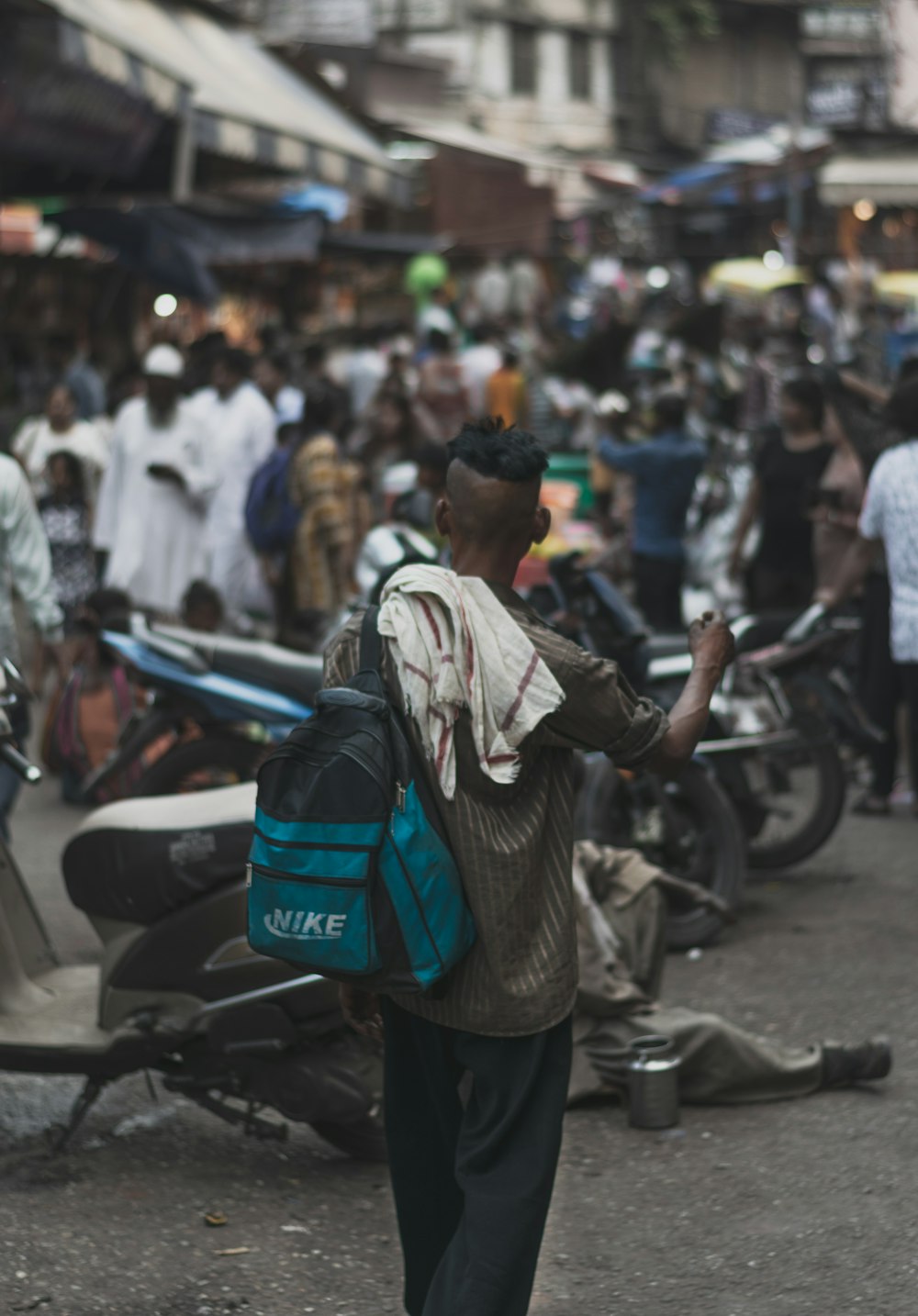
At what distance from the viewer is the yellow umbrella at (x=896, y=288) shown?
33.5 metres

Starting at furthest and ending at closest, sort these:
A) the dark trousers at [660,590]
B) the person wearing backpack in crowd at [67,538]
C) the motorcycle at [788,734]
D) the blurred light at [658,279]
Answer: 1. the blurred light at [658,279]
2. the person wearing backpack in crowd at [67,538]
3. the dark trousers at [660,590]
4. the motorcycle at [788,734]

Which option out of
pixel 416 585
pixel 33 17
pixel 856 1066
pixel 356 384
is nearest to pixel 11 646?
pixel 856 1066

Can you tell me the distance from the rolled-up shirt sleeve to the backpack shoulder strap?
287 mm

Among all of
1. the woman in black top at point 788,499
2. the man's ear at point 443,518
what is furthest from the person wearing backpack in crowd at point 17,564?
the woman in black top at point 788,499

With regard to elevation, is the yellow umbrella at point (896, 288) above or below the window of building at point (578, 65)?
below

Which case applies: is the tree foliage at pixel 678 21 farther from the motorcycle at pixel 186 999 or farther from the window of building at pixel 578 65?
the motorcycle at pixel 186 999

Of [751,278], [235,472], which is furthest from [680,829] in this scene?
[751,278]

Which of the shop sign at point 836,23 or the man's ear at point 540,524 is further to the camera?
the shop sign at point 836,23

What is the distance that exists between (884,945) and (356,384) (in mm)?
12340

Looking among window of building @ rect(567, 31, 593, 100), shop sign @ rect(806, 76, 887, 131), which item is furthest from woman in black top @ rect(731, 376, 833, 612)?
window of building @ rect(567, 31, 593, 100)

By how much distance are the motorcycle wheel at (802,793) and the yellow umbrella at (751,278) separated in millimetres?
20351

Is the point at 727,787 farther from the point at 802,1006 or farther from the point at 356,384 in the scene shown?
the point at 356,384

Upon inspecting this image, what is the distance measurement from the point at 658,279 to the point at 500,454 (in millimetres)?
30613

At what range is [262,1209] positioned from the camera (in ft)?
14.6
